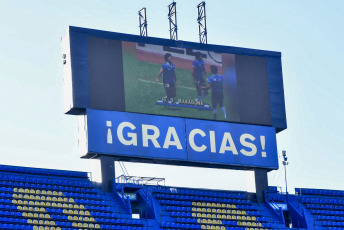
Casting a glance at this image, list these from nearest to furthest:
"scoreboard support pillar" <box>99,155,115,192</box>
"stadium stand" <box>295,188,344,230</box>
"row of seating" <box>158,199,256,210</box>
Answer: "scoreboard support pillar" <box>99,155,115,192</box> → "row of seating" <box>158,199,256,210</box> → "stadium stand" <box>295,188,344,230</box>

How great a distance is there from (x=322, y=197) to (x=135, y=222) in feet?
44.1

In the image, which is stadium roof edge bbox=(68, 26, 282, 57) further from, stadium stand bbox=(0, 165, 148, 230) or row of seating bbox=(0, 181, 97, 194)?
row of seating bbox=(0, 181, 97, 194)

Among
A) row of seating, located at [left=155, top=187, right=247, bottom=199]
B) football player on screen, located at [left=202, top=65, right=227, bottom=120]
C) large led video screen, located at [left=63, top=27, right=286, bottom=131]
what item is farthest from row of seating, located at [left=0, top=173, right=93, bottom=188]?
football player on screen, located at [left=202, top=65, right=227, bottom=120]

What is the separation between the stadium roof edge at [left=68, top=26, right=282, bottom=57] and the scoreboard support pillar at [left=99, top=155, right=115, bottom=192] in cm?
623

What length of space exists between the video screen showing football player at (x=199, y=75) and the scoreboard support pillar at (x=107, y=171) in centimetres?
582

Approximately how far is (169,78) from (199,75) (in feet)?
5.92

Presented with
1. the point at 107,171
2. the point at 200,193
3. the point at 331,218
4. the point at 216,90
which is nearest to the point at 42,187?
the point at 107,171

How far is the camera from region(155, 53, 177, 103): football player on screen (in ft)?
176

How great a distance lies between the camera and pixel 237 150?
54.9 meters

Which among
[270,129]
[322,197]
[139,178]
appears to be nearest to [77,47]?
[139,178]

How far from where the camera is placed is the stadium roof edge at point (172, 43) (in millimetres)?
52681

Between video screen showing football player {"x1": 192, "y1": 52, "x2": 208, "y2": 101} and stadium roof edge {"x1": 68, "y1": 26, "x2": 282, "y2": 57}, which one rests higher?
stadium roof edge {"x1": 68, "y1": 26, "x2": 282, "y2": 57}

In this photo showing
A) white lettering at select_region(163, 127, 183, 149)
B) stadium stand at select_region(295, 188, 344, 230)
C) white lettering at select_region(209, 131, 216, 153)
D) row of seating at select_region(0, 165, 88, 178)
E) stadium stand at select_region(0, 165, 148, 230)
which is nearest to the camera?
stadium stand at select_region(0, 165, 148, 230)

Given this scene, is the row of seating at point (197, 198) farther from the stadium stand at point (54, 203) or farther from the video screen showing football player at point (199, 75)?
the video screen showing football player at point (199, 75)
